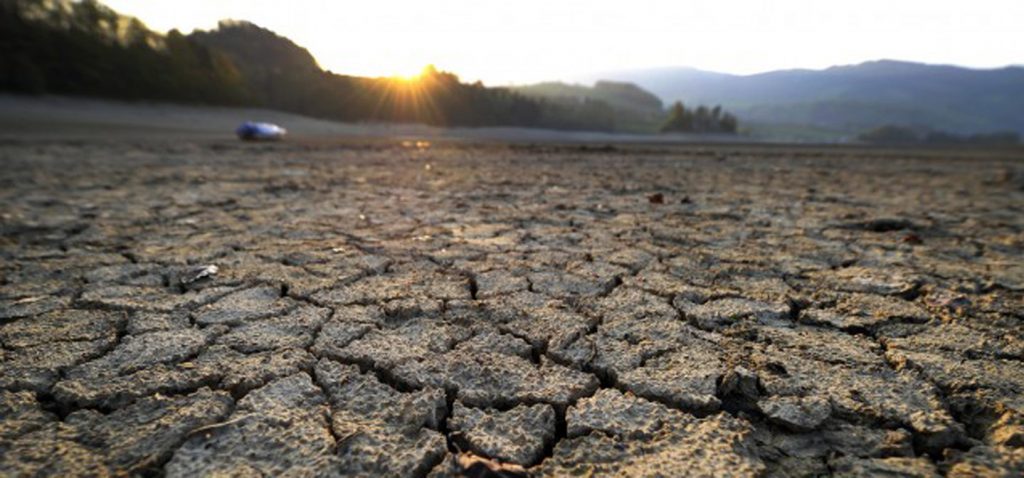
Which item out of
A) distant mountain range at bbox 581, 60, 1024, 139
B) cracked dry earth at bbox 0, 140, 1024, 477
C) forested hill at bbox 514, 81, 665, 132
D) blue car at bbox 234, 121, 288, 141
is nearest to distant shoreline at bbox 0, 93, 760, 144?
blue car at bbox 234, 121, 288, 141

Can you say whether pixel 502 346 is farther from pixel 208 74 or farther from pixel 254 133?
pixel 208 74

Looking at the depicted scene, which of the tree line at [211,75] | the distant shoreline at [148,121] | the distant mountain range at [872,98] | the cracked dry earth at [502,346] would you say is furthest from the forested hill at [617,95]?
the cracked dry earth at [502,346]

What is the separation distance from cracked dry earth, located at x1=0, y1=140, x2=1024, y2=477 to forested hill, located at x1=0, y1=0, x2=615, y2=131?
77.8 ft

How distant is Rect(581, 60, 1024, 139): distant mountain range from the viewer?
101 meters

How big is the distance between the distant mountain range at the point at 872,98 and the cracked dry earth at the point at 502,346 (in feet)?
251

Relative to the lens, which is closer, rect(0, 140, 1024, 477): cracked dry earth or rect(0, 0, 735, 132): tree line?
rect(0, 140, 1024, 477): cracked dry earth

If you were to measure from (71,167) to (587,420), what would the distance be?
23.9 feet

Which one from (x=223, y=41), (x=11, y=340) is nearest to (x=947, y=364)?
(x=11, y=340)

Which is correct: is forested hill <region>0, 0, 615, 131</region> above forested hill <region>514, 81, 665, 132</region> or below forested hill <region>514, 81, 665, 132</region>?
below

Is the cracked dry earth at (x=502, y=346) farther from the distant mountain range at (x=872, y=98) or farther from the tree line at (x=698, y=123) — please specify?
the distant mountain range at (x=872, y=98)

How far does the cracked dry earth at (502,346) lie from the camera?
1.12m

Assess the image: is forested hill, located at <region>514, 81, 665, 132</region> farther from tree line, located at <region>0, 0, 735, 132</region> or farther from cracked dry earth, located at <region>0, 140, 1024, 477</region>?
cracked dry earth, located at <region>0, 140, 1024, 477</region>

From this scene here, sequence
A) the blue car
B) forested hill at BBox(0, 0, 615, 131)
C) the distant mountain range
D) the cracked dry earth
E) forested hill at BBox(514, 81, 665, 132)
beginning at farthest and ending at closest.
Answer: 1. the distant mountain range
2. forested hill at BBox(514, 81, 665, 132)
3. forested hill at BBox(0, 0, 615, 131)
4. the blue car
5. the cracked dry earth

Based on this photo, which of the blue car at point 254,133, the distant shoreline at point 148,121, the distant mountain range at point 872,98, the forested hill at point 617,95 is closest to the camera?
the blue car at point 254,133
